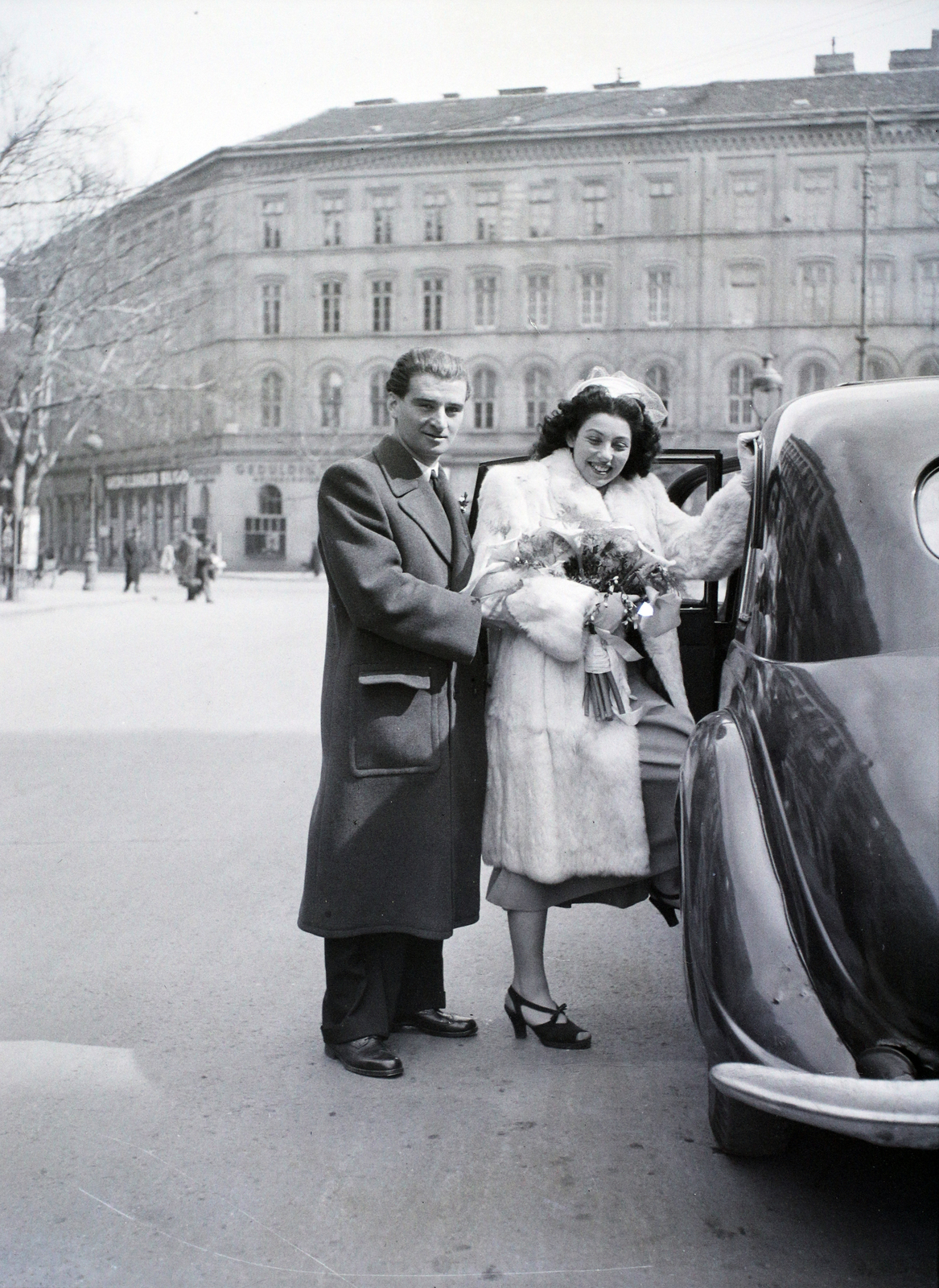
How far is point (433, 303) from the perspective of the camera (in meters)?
52.4

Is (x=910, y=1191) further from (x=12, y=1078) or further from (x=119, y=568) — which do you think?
(x=119, y=568)

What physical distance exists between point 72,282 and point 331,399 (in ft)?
87.5

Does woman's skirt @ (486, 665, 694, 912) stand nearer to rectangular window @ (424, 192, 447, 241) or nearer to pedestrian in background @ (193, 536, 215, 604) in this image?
pedestrian in background @ (193, 536, 215, 604)

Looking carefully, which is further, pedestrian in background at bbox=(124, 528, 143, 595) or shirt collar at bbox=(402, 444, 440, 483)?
pedestrian in background at bbox=(124, 528, 143, 595)

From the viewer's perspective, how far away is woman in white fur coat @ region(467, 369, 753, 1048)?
3777 mm

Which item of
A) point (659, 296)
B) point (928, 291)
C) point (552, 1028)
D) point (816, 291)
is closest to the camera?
point (552, 1028)

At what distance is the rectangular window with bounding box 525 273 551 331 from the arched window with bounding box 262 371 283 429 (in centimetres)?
1132

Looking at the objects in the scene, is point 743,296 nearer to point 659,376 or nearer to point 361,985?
point 659,376

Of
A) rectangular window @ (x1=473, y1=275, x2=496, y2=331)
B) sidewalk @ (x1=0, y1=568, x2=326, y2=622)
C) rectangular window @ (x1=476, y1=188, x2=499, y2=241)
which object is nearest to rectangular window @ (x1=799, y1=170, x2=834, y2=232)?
rectangular window @ (x1=476, y1=188, x2=499, y2=241)

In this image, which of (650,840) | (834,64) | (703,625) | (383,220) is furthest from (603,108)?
(650,840)

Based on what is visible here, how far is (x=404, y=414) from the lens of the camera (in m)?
3.82

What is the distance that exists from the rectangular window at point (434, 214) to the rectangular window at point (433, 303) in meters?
1.71

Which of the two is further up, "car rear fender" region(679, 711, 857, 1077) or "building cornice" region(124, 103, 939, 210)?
"building cornice" region(124, 103, 939, 210)

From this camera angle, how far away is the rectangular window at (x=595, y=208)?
4825 centimetres
